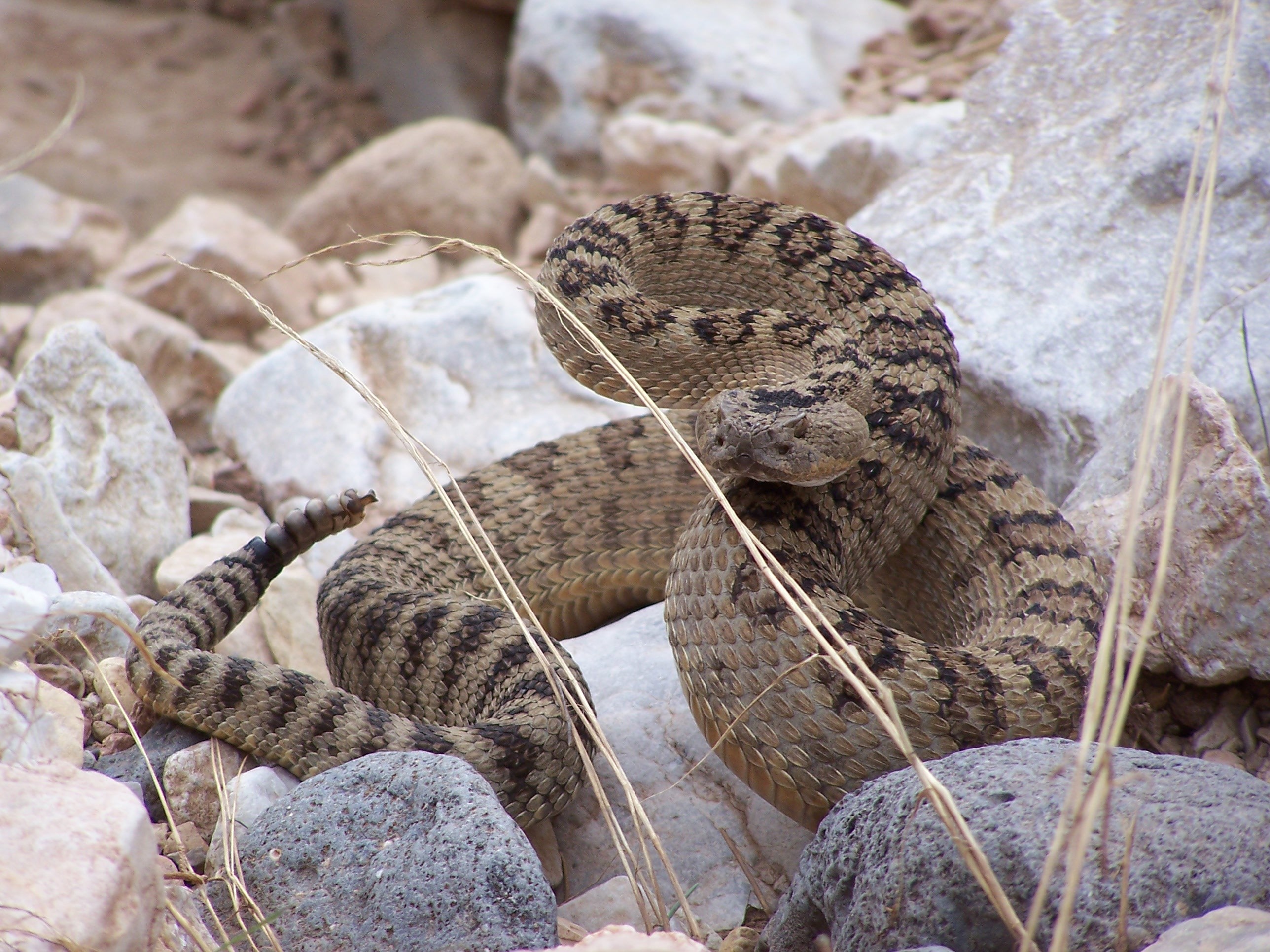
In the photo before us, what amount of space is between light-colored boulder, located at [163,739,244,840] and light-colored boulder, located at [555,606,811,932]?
1106 millimetres

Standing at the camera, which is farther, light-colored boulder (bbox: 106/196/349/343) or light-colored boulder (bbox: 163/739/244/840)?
light-colored boulder (bbox: 106/196/349/343)

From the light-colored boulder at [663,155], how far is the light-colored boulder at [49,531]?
5988 mm

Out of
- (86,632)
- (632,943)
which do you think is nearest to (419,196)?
(86,632)

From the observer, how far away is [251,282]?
26.4 ft

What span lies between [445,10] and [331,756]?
11291mm

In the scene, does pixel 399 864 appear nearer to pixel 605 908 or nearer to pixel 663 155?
pixel 605 908

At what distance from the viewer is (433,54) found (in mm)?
12594

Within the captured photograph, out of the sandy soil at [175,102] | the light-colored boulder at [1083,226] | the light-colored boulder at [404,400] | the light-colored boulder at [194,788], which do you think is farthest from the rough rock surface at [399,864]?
the sandy soil at [175,102]

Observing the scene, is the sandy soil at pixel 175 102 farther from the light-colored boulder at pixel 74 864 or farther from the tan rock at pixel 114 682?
the light-colored boulder at pixel 74 864

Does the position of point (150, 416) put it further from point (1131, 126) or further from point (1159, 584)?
point (1131, 126)

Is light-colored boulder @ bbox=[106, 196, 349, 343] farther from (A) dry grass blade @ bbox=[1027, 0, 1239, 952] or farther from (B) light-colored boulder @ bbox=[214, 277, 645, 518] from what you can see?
(A) dry grass blade @ bbox=[1027, 0, 1239, 952]

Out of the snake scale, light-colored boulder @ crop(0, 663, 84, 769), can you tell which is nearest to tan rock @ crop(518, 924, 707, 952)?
the snake scale

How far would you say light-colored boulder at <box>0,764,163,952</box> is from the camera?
2.22 meters

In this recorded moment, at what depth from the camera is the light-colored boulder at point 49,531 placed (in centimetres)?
409
